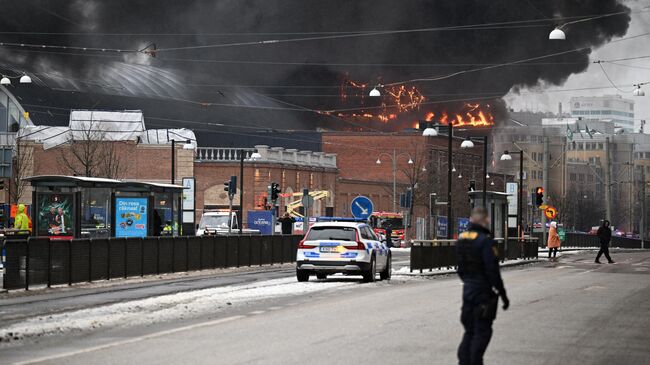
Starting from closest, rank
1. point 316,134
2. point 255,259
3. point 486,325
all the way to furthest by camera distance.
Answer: point 486,325 → point 255,259 → point 316,134

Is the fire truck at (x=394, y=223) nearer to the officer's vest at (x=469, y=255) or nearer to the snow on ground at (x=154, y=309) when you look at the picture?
the snow on ground at (x=154, y=309)

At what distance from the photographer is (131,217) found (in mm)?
40906

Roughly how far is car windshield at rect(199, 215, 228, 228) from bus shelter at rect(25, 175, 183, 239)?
2154 cm

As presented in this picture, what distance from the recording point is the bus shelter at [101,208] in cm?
3603

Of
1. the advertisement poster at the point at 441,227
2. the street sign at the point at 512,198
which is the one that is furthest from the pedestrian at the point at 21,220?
the advertisement poster at the point at 441,227

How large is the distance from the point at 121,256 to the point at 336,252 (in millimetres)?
5742

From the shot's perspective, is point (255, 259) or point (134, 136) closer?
point (255, 259)

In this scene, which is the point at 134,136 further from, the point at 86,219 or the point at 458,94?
the point at 86,219

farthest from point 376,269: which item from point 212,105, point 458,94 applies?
point 458,94

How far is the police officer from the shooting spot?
12.4 meters

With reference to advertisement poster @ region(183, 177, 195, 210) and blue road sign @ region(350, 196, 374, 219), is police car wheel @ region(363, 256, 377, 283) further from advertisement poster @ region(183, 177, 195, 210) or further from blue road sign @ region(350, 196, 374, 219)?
advertisement poster @ region(183, 177, 195, 210)

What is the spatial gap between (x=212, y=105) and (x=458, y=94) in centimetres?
2412

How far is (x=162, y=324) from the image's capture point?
19125 millimetres

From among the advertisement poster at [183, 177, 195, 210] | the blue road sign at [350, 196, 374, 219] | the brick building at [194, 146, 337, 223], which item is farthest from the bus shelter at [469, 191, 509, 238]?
the brick building at [194, 146, 337, 223]
